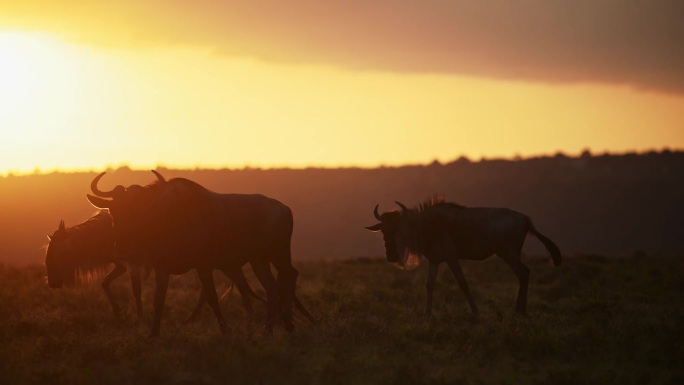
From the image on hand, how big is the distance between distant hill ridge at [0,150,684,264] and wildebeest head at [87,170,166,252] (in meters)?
70.9

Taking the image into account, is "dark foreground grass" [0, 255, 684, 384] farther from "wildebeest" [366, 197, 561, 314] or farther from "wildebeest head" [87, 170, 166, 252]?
"wildebeest head" [87, 170, 166, 252]

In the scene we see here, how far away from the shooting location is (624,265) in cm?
3469

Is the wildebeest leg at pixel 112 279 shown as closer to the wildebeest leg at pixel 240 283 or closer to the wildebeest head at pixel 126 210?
the wildebeest leg at pixel 240 283

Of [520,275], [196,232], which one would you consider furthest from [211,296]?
[520,275]

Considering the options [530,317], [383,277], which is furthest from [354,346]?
[383,277]

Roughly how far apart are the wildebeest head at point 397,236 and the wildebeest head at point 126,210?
6.03 metres

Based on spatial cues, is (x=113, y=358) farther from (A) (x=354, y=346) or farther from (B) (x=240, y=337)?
(A) (x=354, y=346)

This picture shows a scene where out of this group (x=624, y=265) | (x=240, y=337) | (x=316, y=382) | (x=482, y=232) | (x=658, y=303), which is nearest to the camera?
(x=316, y=382)

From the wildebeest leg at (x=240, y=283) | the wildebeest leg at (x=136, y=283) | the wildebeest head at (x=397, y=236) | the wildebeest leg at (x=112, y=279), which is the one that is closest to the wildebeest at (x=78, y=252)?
the wildebeest leg at (x=112, y=279)

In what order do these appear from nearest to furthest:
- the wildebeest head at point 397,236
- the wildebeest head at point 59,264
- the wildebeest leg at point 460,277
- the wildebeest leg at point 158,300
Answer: the wildebeest leg at point 158,300
the wildebeest leg at point 460,277
the wildebeest head at point 59,264
the wildebeest head at point 397,236

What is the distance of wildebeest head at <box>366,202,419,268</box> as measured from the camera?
2006cm

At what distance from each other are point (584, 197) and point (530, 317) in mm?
88542

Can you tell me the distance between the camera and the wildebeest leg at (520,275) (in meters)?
18.4

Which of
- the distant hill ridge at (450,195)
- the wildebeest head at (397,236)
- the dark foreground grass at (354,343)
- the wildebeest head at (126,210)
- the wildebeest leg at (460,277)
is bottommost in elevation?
the distant hill ridge at (450,195)
